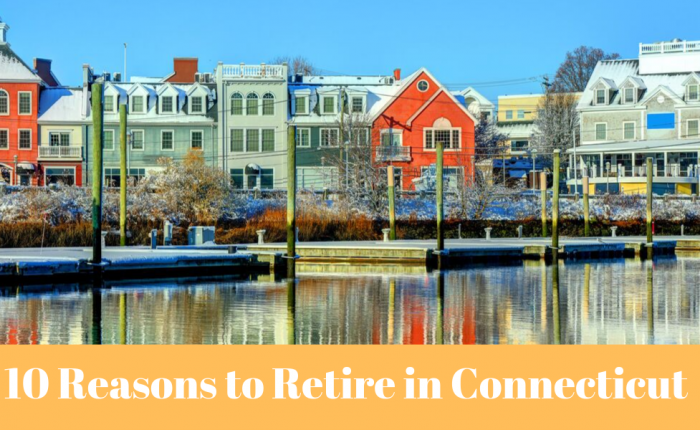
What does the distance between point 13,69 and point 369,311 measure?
45750mm

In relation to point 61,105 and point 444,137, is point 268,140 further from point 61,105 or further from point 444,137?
point 61,105

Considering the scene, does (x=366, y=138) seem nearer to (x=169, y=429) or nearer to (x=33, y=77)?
(x=33, y=77)

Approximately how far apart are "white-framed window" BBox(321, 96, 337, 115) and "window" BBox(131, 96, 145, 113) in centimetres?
1023

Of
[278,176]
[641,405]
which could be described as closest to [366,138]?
[278,176]

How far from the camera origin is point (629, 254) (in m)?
42.2

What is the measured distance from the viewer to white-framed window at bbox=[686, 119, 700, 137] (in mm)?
68062

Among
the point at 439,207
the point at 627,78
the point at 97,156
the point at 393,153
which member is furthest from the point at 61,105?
the point at 97,156

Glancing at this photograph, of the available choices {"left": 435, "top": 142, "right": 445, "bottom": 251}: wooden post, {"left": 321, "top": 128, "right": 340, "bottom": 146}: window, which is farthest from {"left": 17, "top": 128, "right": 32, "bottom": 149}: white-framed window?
{"left": 435, "top": 142, "right": 445, "bottom": 251}: wooden post

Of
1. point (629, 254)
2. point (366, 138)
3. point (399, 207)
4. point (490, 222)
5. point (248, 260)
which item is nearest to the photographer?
point (248, 260)

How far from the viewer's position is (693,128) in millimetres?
68188

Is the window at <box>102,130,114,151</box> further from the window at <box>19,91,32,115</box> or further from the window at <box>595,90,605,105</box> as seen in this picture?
the window at <box>595,90,605,105</box>

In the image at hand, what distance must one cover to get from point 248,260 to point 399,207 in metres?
23.6

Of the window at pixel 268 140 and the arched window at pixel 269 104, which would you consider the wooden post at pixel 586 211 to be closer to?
the window at pixel 268 140

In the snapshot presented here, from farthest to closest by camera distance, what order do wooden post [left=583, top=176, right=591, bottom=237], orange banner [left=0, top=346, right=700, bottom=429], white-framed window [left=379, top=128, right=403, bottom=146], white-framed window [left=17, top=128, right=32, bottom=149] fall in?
white-framed window [left=379, top=128, right=403, bottom=146] < white-framed window [left=17, top=128, right=32, bottom=149] < wooden post [left=583, top=176, right=591, bottom=237] < orange banner [left=0, top=346, right=700, bottom=429]
